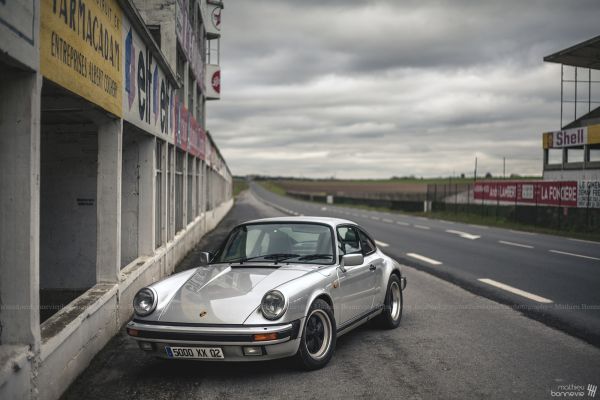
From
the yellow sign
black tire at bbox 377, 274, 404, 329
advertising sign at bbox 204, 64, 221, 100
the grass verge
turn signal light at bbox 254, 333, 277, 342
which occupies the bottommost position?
the grass verge

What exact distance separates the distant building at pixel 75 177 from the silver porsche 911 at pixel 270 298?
896 mm

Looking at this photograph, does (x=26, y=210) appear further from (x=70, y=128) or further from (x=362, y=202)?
(x=362, y=202)

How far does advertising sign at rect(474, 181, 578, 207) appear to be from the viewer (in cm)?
3003

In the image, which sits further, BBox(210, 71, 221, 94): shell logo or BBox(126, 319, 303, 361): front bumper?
BBox(210, 71, 221, 94): shell logo

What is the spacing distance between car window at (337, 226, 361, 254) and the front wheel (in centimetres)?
73

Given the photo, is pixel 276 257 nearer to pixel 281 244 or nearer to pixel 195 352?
pixel 281 244

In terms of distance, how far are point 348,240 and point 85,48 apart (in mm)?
Answer: 3476

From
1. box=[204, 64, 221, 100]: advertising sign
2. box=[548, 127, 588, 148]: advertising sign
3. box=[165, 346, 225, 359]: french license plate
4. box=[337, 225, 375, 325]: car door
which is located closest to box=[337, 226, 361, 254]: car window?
box=[337, 225, 375, 325]: car door

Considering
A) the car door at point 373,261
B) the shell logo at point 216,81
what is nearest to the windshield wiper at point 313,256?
the car door at point 373,261

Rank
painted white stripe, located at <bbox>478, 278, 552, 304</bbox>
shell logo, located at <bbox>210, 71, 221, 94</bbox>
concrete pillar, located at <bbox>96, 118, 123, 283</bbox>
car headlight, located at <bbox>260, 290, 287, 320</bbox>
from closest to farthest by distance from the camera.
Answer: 1. car headlight, located at <bbox>260, 290, 287, 320</bbox>
2. concrete pillar, located at <bbox>96, 118, 123, 283</bbox>
3. painted white stripe, located at <bbox>478, 278, 552, 304</bbox>
4. shell logo, located at <bbox>210, 71, 221, 94</bbox>

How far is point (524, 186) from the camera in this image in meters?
35.6

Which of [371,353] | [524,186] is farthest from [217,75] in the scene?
[371,353]

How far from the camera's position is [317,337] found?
5.73 m

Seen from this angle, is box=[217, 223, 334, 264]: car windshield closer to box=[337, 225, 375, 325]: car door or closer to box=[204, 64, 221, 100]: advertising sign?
box=[337, 225, 375, 325]: car door
